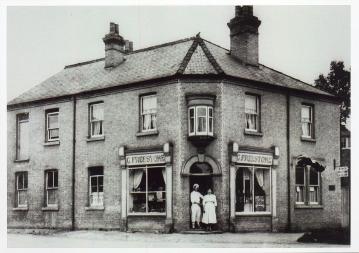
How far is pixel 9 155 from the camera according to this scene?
106 feet

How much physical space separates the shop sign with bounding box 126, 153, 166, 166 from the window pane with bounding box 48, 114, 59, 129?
4.71 m

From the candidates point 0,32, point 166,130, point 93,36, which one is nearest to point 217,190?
point 166,130

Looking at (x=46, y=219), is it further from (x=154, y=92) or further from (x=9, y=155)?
(x=154, y=92)

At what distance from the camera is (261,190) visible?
1124 inches

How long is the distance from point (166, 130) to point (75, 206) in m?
5.95

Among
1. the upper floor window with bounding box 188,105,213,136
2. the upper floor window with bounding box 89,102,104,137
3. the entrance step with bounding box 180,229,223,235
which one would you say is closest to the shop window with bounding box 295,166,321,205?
the entrance step with bounding box 180,229,223,235

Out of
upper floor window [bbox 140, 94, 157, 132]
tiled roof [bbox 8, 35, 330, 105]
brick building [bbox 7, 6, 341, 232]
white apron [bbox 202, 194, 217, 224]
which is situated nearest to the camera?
white apron [bbox 202, 194, 217, 224]

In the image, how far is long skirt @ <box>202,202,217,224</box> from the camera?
26.5 metres

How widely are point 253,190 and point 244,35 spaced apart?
6671 mm

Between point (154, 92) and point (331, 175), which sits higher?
point (154, 92)

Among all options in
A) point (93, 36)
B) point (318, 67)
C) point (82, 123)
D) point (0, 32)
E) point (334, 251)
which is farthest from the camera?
point (82, 123)

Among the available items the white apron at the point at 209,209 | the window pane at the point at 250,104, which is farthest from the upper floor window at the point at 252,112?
the white apron at the point at 209,209

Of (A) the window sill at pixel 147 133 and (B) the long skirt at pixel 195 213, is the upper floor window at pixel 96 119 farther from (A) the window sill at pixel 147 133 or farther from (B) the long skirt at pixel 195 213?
(B) the long skirt at pixel 195 213

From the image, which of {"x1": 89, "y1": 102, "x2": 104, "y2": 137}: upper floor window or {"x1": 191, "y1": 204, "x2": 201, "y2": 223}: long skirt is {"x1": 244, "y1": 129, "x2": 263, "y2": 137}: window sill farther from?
{"x1": 89, "y1": 102, "x2": 104, "y2": 137}: upper floor window
